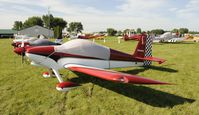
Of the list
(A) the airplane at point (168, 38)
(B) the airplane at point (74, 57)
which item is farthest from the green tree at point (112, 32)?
(B) the airplane at point (74, 57)

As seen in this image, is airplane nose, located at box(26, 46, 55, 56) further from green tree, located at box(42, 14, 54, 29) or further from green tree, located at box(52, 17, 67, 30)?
green tree, located at box(52, 17, 67, 30)

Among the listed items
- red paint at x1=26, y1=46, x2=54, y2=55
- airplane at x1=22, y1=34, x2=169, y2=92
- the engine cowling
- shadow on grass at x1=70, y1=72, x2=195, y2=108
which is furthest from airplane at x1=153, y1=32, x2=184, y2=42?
the engine cowling

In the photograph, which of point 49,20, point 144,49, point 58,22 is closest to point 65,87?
point 144,49

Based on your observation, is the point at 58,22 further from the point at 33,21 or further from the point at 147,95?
the point at 147,95

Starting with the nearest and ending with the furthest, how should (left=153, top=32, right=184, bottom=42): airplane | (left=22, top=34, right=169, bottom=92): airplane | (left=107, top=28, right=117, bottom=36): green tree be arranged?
(left=22, top=34, right=169, bottom=92): airplane < (left=153, top=32, right=184, bottom=42): airplane < (left=107, top=28, right=117, bottom=36): green tree

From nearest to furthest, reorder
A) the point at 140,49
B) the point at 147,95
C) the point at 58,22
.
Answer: the point at 147,95
the point at 140,49
the point at 58,22

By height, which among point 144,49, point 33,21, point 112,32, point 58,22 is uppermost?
point 33,21

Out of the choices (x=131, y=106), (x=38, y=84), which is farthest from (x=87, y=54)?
(x=131, y=106)

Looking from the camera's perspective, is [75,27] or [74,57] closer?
[74,57]

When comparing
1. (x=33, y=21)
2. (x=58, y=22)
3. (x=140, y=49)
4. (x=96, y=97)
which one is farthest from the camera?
(x=33, y=21)

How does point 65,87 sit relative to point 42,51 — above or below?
below

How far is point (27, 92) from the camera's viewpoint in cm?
806

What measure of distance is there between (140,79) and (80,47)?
386 cm

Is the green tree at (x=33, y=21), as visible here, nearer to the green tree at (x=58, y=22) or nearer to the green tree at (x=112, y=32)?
the green tree at (x=58, y=22)
